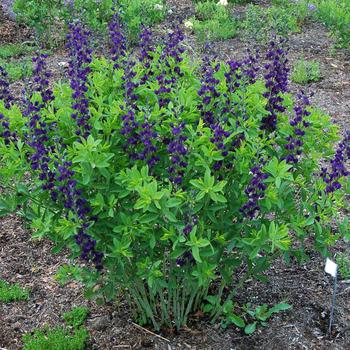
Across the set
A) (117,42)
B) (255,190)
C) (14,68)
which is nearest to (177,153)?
(255,190)

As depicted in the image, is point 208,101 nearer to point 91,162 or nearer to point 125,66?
point 125,66

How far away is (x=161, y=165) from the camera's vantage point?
3082 millimetres

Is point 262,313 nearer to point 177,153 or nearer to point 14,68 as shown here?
point 177,153

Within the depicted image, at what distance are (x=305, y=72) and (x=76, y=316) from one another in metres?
4.38

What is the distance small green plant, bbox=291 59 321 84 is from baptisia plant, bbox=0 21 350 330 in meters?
3.66

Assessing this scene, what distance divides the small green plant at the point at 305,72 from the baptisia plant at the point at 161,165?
144 inches

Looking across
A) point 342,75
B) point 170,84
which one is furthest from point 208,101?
point 342,75

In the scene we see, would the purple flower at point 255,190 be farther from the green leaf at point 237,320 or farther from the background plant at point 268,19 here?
the background plant at point 268,19

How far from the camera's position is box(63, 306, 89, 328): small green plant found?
3766mm

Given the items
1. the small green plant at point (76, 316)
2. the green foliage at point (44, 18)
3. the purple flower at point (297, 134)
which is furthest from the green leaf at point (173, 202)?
the green foliage at point (44, 18)

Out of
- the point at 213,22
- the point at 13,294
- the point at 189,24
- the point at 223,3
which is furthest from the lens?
the point at 223,3

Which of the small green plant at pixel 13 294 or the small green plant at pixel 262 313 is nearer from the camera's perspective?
the small green plant at pixel 262 313

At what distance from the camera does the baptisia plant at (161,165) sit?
2803 millimetres

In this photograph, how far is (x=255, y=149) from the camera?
9.43ft
